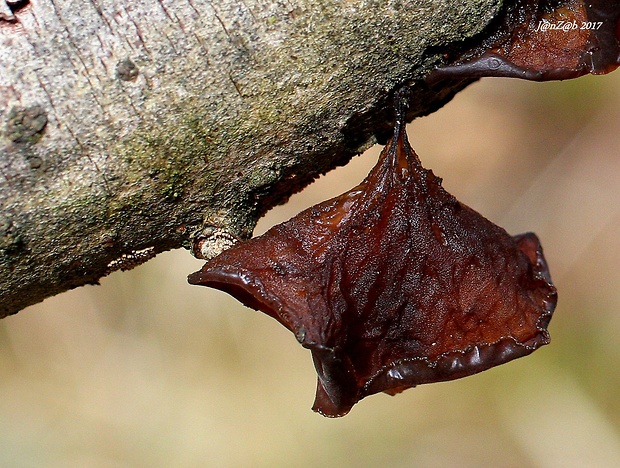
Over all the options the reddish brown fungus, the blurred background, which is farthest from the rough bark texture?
the blurred background

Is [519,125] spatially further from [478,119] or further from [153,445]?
[153,445]

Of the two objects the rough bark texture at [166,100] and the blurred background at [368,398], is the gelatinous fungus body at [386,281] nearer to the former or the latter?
the rough bark texture at [166,100]

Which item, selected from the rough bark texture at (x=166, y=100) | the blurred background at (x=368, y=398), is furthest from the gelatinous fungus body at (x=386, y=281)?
the blurred background at (x=368, y=398)

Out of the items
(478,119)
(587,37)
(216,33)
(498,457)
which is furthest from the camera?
(478,119)

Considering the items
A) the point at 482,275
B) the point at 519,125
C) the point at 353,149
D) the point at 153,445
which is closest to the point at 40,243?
the point at 353,149

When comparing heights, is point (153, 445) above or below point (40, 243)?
below

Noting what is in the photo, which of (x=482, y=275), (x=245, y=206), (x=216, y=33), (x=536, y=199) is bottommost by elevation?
(x=536, y=199)

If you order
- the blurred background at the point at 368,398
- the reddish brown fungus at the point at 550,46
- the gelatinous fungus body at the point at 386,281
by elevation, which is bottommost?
the blurred background at the point at 368,398
